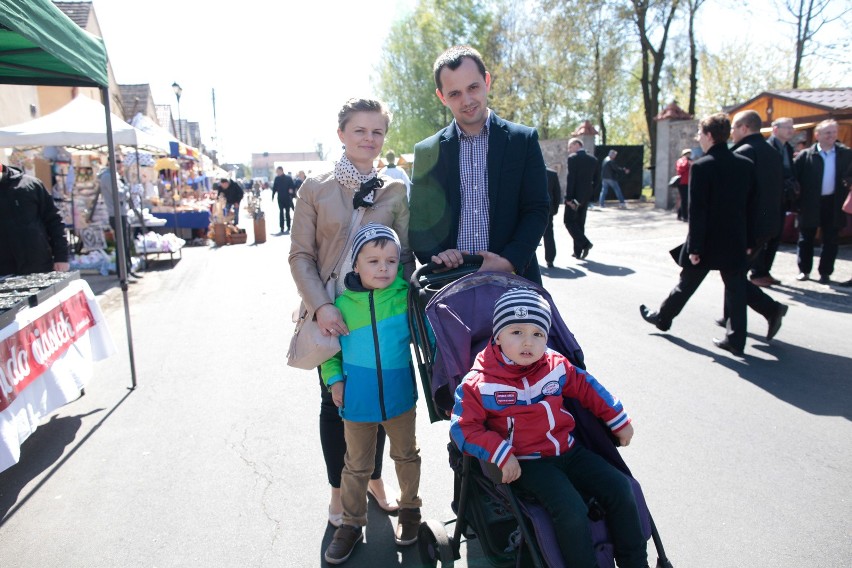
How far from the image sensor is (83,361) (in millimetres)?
4852

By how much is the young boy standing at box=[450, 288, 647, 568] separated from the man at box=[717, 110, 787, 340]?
14.3 feet

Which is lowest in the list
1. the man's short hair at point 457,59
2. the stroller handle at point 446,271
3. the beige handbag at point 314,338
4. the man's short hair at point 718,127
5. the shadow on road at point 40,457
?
the shadow on road at point 40,457

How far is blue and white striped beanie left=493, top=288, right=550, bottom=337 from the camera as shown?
230 centimetres

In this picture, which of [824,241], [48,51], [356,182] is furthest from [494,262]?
[824,241]

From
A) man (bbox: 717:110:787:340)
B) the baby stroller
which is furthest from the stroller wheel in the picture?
man (bbox: 717:110:787:340)

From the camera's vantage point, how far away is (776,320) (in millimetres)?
5926

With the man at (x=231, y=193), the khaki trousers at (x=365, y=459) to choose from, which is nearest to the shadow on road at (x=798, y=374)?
the khaki trousers at (x=365, y=459)

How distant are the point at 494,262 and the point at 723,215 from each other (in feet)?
12.0

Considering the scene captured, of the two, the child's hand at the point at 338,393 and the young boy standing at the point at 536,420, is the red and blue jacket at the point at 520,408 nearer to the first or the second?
the young boy standing at the point at 536,420

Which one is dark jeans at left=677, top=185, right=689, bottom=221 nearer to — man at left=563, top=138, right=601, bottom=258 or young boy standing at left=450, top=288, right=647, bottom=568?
man at left=563, top=138, right=601, bottom=258

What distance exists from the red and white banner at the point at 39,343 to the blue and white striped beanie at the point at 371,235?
2310mm

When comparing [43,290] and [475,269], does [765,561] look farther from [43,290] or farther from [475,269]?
[43,290]

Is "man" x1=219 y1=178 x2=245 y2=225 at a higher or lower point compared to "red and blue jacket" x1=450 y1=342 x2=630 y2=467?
higher

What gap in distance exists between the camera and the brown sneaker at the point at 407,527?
303 cm
